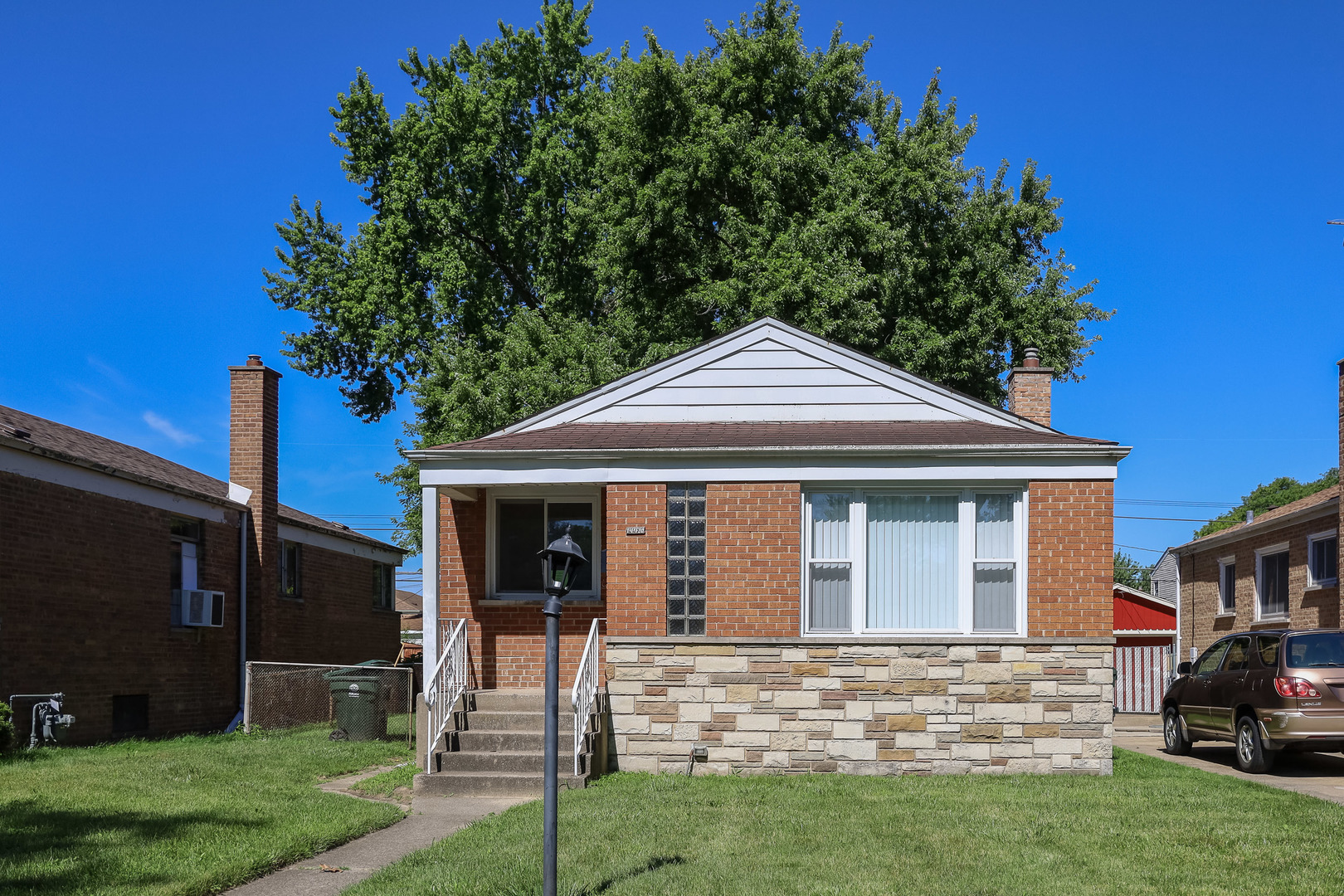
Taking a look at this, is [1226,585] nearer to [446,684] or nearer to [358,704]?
[358,704]

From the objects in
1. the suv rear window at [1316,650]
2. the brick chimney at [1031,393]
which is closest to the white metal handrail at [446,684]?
the brick chimney at [1031,393]

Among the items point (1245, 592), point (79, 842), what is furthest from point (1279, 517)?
point (79, 842)

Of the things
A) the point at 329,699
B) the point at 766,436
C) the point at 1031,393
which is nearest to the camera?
the point at 766,436

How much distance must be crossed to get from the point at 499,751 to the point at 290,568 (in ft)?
41.0

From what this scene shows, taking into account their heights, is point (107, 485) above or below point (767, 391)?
below

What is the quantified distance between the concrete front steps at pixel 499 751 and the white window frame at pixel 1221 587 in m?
22.4

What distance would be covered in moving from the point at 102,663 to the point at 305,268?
57.2 ft

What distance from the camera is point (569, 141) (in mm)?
32219

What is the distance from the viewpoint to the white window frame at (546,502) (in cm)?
1403

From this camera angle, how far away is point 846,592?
12766 millimetres

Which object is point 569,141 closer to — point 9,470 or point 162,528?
point 162,528

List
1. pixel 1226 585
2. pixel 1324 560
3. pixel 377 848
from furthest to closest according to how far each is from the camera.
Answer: pixel 1226 585 < pixel 1324 560 < pixel 377 848

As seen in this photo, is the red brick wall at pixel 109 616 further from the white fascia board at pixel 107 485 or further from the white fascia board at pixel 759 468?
the white fascia board at pixel 759 468

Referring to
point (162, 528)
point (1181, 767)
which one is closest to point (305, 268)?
point (162, 528)
